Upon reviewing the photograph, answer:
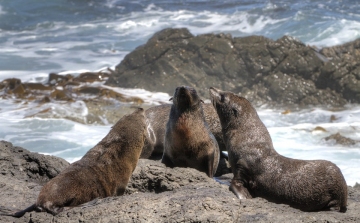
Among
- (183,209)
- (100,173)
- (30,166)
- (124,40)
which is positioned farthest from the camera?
(124,40)

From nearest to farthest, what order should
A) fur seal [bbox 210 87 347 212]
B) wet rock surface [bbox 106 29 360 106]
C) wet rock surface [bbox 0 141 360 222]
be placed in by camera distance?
wet rock surface [bbox 0 141 360 222]
fur seal [bbox 210 87 347 212]
wet rock surface [bbox 106 29 360 106]

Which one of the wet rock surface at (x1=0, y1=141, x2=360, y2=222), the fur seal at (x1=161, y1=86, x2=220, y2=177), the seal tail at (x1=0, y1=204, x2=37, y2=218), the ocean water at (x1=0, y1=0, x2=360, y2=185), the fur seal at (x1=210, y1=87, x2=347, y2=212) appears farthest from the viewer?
the ocean water at (x1=0, y1=0, x2=360, y2=185)

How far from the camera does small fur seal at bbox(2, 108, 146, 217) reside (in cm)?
529

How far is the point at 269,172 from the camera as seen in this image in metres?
5.91

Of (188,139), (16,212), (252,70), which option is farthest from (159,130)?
(252,70)

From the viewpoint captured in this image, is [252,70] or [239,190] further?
[252,70]

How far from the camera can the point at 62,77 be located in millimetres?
18141

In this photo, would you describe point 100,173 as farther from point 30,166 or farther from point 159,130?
point 159,130

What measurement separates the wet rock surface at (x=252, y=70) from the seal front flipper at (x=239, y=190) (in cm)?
992

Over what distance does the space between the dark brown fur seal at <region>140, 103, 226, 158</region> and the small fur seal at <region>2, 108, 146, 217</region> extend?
1936mm

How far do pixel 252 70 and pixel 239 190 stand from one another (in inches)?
420

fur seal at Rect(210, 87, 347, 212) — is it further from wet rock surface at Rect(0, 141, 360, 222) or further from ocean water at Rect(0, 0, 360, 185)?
ocean water at Rect(0, 0, 360, 185)

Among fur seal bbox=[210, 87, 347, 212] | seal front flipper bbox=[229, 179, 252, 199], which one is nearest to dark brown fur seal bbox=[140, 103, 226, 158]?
fur seal bbox=[210, 87, 347, 212]

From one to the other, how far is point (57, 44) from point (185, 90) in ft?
64.0
